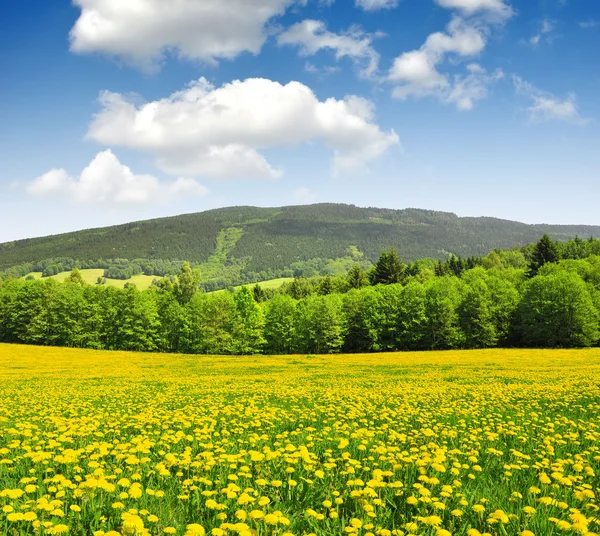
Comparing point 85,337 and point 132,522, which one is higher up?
point 132,522

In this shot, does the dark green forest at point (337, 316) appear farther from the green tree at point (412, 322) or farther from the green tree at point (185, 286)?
the green tree at point (185, 286)

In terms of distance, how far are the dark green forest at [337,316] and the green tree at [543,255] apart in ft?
0.58

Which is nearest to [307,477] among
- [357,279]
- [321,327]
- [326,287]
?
[321,327]

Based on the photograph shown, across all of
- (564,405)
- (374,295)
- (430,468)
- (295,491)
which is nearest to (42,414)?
(295,491)

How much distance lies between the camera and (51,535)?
3961 millimetres

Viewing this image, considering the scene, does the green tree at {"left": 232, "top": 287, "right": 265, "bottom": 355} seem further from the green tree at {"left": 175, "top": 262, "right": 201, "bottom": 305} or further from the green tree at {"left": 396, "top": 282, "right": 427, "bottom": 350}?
the green tree at {"left": 396, "top": 282, "right": 427, "bottom": 350}

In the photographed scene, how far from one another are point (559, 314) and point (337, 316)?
33.1 m

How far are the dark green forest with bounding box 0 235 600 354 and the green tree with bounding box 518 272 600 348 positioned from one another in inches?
5.4

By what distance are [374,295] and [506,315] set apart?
21011 mm

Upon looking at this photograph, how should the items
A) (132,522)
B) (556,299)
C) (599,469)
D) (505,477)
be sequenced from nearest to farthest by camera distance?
(132,522), (505,477), (599,469), (556,299)

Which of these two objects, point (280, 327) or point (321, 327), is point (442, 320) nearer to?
point (321, 327)

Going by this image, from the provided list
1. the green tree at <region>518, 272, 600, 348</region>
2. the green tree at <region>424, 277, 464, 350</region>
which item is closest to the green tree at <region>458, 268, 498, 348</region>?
the green tree at <region>424, 277, 464, 350</region>

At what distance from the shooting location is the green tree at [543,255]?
263ft

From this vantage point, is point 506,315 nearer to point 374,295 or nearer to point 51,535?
point 374,295
